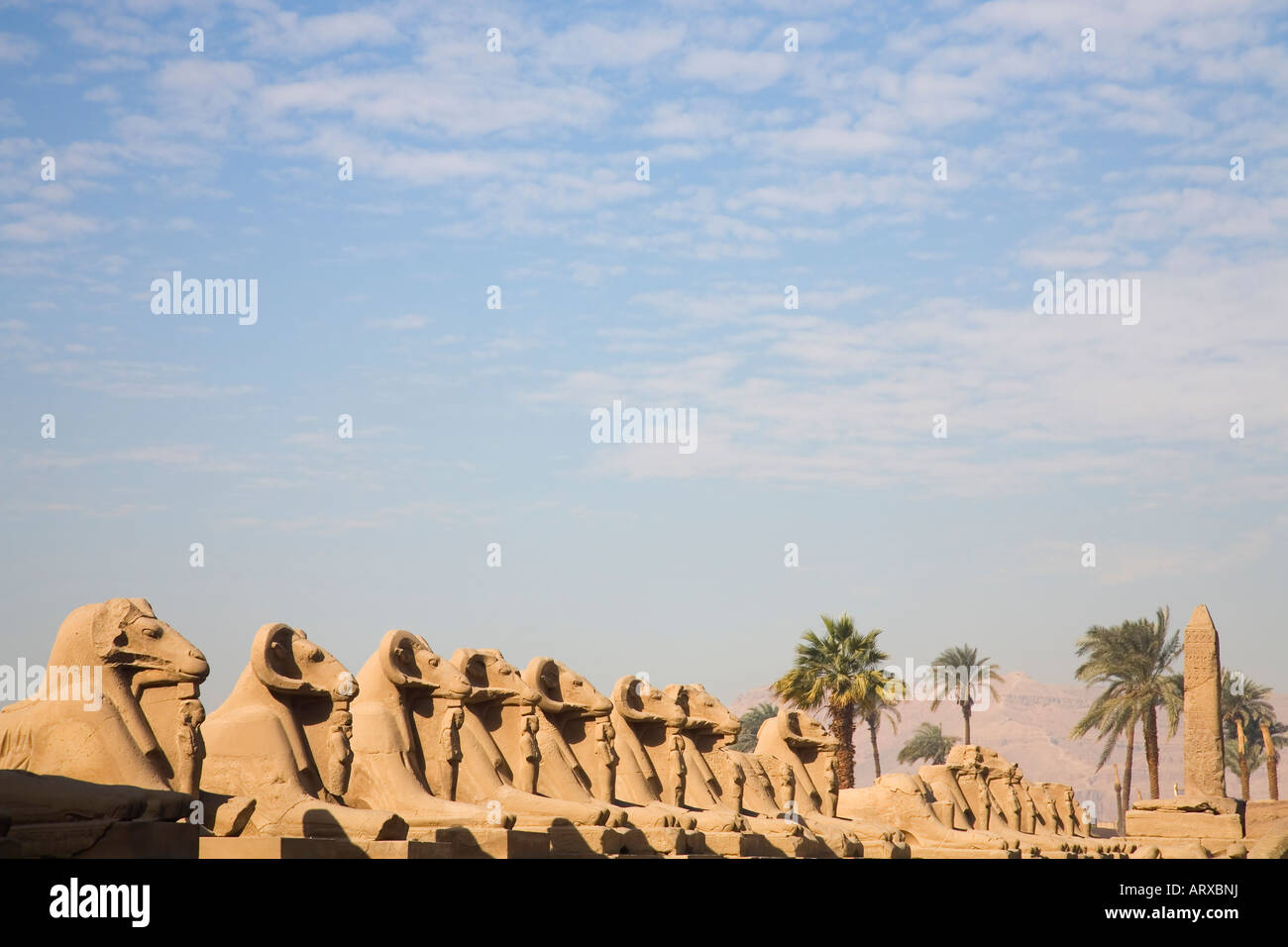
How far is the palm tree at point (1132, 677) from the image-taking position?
4512cm

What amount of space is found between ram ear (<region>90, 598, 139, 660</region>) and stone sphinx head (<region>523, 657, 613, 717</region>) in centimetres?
662

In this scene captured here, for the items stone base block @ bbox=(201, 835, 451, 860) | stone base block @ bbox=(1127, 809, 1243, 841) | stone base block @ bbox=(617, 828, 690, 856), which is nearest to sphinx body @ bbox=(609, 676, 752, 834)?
stone base block @ bbox=(617, 828, 690, 856)

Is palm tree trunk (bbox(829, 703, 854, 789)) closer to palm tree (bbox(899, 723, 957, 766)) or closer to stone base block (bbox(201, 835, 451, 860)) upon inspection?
stone base block (bbox(201, 835, 451, 860))

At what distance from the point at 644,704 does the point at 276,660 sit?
25.0 ft

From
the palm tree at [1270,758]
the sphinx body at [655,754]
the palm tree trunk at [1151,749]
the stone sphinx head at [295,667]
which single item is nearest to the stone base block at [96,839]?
the stone sphinx head at [295,667]

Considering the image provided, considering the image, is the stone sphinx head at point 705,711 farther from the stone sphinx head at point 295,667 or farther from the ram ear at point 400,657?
the stone sphinx head at point 295,667

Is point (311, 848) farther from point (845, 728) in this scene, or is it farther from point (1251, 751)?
point (1251, 751)

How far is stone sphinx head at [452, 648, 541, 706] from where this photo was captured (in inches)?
603

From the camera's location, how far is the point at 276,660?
12594mm

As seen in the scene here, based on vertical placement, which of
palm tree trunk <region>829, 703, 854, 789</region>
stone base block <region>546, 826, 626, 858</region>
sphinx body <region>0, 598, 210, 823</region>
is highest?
sphinx body <region>0, 598, 210, 823</region>

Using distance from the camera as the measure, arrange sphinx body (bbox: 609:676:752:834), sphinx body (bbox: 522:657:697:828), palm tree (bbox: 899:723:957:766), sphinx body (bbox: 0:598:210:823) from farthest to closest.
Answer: palm tree (bbox: 899:723:957:766)
sphinx body (bbox: 609:676:752:834)
sphinx body (bbox: 522:657:697:828)
sphinx body (bbox: 0:598:210:823)
